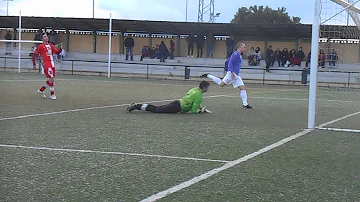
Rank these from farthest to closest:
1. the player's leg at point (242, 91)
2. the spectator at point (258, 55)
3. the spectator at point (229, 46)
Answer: the spectator at point (229, 46), the spectator at point (258, 55), the player's leg at point (242, 91)

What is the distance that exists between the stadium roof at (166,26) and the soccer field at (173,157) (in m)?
Result: 27.9

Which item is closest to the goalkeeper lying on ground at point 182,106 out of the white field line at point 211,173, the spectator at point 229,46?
the white field line at point 211,173

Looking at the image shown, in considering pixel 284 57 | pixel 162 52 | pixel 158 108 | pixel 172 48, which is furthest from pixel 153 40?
pixel 158 108

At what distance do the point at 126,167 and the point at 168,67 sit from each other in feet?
104

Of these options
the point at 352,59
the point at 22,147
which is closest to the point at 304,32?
the point at 352,59

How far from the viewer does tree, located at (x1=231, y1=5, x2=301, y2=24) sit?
286 feet

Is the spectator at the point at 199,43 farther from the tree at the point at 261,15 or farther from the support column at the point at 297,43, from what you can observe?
the tree at the point at 261,15

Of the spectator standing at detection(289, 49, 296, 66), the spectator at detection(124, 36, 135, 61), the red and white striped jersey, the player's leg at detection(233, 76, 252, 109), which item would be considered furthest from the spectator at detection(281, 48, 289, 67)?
the red and white striped jersey

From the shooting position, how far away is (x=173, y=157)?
24.3ft

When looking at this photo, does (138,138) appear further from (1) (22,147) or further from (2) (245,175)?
(2) (245,175)

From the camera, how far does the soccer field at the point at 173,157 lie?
18.1ft

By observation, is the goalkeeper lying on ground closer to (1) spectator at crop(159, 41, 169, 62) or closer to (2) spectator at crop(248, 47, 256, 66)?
(2) spectator at crop(248, 47, 256, 66)

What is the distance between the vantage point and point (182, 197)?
5277 mm

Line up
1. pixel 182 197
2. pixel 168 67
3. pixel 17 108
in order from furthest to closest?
pixel 168 67
pixel 17 108
pixel 182 197
